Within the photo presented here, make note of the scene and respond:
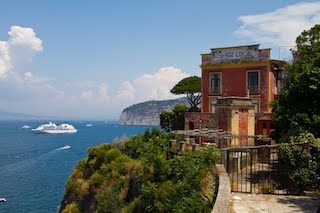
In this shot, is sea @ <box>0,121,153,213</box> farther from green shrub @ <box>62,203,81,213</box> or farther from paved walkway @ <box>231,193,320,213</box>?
paved walkway @ <box>231,193,320,213</box>

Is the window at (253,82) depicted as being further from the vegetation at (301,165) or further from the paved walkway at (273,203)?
the paved walkway at (273,203)

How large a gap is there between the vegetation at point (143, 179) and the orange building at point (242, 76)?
1208cm

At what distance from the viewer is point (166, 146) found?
57.0 feet

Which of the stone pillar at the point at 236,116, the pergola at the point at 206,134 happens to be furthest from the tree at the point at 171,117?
the pergola at the point at 206,134

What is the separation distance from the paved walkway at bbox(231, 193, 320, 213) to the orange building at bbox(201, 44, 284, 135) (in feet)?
64.6

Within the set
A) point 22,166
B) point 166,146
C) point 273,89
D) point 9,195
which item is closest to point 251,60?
point 273,89

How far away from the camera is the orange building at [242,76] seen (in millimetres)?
29125

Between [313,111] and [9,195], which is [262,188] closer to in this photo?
[313,111]

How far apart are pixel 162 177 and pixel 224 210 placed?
24.5ft

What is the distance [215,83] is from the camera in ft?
103

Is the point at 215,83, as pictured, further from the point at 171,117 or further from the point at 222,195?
the point at 222,195

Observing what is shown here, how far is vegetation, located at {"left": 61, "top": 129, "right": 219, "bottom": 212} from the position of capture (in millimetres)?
10609

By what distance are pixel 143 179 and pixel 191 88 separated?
3162 cm

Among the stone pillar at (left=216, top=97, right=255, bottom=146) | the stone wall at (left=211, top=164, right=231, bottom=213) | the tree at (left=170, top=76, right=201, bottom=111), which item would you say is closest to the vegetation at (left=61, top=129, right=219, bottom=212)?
the stone wall at (left=211, top=164, right=231, bottom=213)
